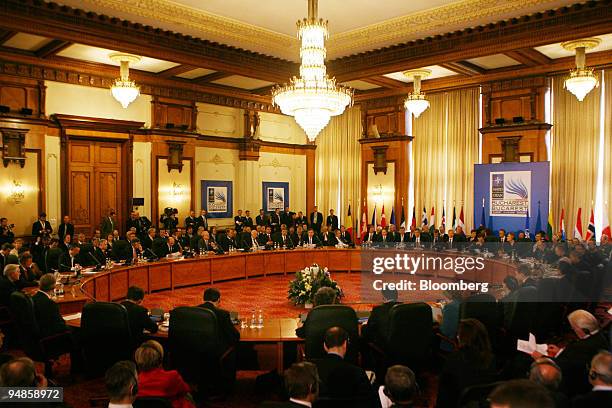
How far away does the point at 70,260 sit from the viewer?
9078 millimetres

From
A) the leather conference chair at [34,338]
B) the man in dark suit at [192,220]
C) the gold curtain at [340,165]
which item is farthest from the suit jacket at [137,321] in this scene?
the gold curtain at [340,165]

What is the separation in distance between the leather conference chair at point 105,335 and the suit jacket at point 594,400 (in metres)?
3.73

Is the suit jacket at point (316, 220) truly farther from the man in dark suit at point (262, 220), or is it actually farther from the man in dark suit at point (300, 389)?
the man in dark suit at point (300, 389)

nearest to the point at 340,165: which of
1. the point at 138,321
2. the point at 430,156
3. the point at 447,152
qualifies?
the point at 430,156

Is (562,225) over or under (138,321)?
over

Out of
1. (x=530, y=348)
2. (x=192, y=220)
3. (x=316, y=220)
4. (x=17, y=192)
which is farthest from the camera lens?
(x=316, y=220)

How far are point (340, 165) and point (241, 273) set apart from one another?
284 inches

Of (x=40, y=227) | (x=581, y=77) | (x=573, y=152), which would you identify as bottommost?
(x=40, y=227)

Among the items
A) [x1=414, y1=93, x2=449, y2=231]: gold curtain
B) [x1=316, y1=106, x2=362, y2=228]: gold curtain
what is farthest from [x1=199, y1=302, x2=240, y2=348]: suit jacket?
[x1=316, y1=106, x2=362, y2=228]: gold curtain

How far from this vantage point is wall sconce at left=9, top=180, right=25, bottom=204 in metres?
11.8

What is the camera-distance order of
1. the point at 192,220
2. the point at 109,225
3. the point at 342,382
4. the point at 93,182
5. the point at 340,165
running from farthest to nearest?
the point at 340,165 → the point at 192,220 → the point at 93,182 → the point at 109,225 → the point at 342,382

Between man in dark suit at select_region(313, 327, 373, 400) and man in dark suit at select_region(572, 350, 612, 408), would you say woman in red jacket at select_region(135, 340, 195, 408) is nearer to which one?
man in dark suit at select_region(313, 327, 373, 400)

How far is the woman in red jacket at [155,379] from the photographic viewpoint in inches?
139

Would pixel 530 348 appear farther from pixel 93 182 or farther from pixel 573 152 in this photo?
pixel 93 182
